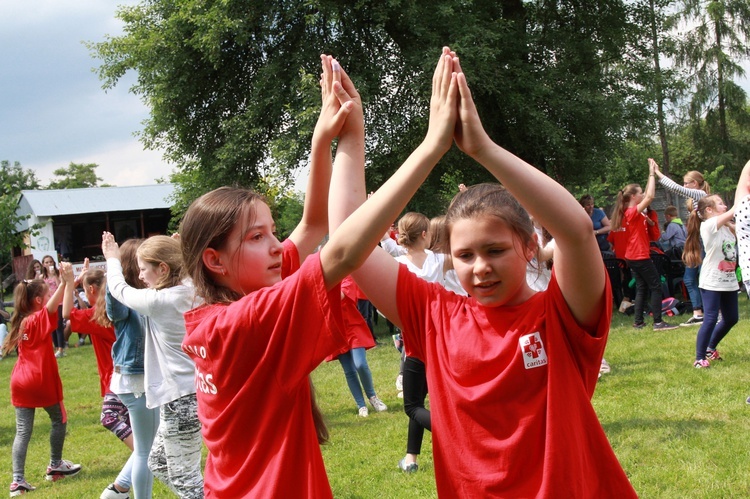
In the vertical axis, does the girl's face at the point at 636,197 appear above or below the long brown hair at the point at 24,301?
above

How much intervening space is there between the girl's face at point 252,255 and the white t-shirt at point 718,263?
676 cm

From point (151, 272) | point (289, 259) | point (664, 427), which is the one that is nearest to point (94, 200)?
point (151, 272)

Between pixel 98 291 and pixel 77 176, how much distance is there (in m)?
95.1

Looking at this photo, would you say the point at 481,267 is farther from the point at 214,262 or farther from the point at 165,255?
the point at 165,255

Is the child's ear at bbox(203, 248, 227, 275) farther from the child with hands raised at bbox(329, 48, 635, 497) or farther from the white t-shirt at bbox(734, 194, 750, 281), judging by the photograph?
the white t-shirt at bbox(734, 194, 750, 281)

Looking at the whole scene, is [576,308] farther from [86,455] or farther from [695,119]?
[695,119]

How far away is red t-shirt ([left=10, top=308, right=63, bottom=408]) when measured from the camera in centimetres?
651

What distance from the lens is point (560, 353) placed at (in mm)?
2000

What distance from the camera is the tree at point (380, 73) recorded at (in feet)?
51.5

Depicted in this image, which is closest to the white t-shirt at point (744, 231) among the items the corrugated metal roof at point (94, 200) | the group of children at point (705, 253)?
the group of children at point (705, 253)

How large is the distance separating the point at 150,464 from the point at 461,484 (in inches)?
99.5

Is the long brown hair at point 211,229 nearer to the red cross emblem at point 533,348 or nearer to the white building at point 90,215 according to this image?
the red cross emblem at point 533,348

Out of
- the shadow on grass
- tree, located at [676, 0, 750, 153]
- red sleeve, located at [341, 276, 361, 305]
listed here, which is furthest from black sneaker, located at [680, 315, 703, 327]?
tree, located at [676, 0, 750, 153]

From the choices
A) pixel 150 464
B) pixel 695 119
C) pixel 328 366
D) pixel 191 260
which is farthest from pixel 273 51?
pixel 695 119
